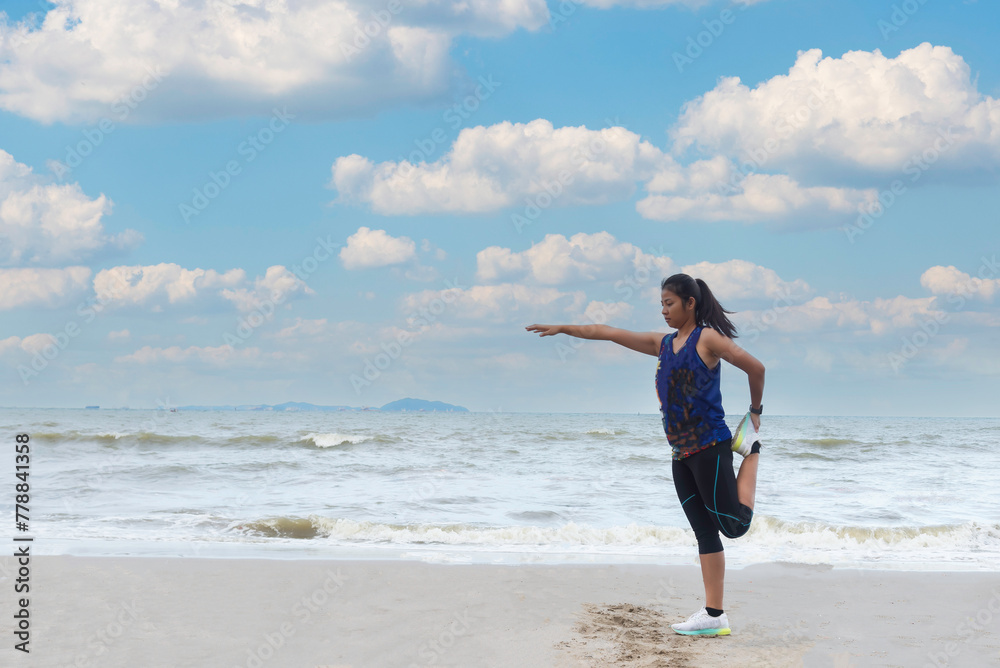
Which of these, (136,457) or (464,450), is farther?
(464,450)

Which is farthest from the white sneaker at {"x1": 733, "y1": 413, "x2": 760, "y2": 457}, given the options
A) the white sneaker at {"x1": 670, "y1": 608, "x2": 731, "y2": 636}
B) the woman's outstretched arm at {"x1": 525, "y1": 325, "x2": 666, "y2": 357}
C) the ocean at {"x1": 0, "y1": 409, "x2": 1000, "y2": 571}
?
the ocean at {"x1": 0, "y1": 409, "x2": 1000, "y2": 571}

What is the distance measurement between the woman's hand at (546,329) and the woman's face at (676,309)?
61 centimetres

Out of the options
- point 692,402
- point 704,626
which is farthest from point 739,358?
point 704,626

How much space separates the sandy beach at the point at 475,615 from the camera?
13.0 feet

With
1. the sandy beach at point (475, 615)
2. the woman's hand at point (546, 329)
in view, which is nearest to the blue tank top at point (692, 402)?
the woman's hand at point (546, 329)

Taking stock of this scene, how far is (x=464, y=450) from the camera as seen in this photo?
21.9 meters

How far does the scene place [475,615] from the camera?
477cm

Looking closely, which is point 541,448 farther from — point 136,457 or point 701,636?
point 701,636

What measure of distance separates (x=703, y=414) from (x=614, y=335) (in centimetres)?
67

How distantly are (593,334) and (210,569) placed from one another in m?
3.92

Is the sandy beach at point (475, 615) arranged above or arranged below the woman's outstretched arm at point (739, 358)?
below

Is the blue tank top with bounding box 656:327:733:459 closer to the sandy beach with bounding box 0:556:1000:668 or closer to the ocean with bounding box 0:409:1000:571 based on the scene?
the sandy beach with bounding box 0:556:1000:668

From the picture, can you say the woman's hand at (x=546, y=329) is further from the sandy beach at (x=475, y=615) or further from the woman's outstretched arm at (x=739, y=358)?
the sandy beach at (x=475, y=615)

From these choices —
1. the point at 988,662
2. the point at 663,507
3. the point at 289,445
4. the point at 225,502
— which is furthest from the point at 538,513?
the point at 289,445
